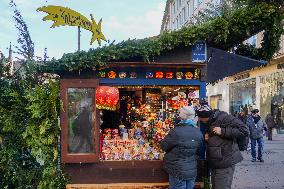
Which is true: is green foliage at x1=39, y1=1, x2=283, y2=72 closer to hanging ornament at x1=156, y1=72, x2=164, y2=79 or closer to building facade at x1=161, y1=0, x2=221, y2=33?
hanging ornament at x1=156, y1=72, x2=164, y2=79

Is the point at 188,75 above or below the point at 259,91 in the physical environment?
below

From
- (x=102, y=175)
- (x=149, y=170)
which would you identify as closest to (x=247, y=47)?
(x=149, y=170)

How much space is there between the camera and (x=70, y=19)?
8008 mm

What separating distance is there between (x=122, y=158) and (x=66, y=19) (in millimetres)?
2694

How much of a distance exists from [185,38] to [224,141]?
2.31 m

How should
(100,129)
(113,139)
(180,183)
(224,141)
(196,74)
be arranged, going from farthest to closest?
(113,139) → (196,74) → (100,129) → (180,183) → (224,141)

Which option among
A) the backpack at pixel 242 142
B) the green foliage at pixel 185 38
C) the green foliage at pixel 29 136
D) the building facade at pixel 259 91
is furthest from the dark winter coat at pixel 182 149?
the building facade at pixel 259 91

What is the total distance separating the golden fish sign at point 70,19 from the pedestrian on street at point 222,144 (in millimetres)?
2721

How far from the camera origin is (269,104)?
27094mm

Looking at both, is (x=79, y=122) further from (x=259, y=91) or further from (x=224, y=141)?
(x=259, y=91)

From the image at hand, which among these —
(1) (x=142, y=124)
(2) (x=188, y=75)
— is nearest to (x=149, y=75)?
(2) (x=188, y=75)

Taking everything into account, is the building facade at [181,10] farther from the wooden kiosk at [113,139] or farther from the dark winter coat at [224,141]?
the dark winter coat at [224,141]

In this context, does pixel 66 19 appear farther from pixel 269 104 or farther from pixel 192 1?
pixel 192 1

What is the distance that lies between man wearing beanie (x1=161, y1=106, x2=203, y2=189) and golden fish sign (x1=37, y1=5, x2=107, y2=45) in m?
2.50
